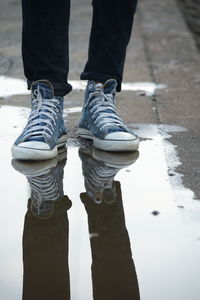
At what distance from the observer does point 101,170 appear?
2.34m

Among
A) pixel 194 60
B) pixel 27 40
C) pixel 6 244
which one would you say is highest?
pixel 27 40

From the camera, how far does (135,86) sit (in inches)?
135

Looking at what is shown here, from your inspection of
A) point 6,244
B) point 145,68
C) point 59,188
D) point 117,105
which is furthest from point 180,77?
point 6,244

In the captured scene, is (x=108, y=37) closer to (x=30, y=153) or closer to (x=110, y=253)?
(x=30, y=153)

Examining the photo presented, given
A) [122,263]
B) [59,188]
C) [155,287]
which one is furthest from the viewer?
[59,188]

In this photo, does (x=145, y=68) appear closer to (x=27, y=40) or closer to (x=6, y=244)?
(x=27, y=40)

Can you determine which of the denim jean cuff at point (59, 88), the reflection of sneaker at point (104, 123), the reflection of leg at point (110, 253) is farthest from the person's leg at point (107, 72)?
the reflection of leg at point (110, 253)

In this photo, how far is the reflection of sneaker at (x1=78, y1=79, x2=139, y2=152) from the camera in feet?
8.14

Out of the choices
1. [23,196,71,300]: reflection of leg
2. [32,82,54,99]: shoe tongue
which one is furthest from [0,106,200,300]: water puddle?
Answer: [32,82,54,99]: shoe tongue

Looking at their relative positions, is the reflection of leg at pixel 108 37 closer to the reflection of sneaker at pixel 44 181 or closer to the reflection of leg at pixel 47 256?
the reflection of sneaker at pixel 44 181

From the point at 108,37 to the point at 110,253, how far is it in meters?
1.01

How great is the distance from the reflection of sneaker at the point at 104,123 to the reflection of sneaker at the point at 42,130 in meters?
0.11

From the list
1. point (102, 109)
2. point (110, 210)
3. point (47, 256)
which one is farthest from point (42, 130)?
point (47, 256)

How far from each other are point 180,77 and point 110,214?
1.76m
